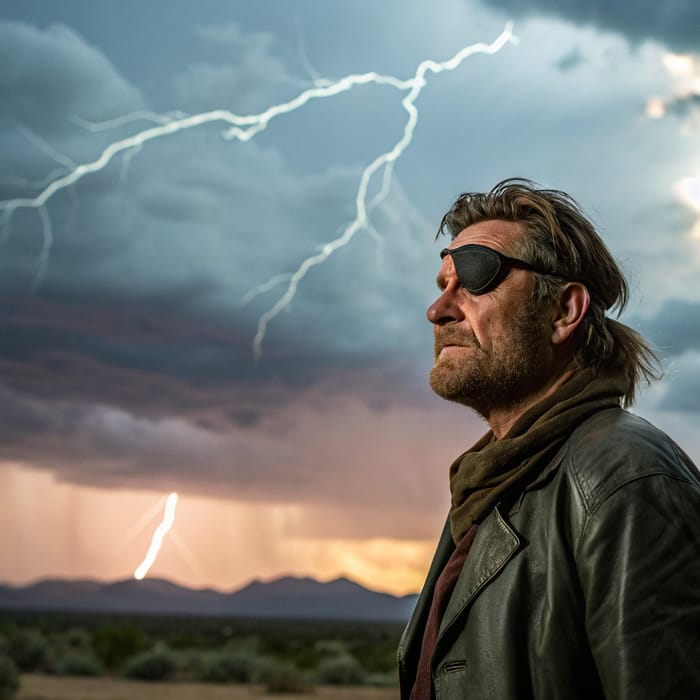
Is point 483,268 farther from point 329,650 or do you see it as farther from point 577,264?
point 329,650

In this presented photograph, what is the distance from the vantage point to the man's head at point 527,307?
3170mm

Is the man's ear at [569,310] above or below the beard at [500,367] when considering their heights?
above

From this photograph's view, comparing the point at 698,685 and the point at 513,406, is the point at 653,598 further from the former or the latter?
the point at 513,406

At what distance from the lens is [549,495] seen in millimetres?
2656

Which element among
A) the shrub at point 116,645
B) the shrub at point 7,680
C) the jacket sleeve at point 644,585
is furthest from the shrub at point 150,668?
the jacket sleeve at point 644,585

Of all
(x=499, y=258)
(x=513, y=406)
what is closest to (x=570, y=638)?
(x=513, y=406)

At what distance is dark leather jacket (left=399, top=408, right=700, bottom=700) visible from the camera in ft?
7.54

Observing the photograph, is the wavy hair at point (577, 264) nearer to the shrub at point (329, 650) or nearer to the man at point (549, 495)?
the man at point (549, 495)

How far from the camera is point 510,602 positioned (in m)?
2.53

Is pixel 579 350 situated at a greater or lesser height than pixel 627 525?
greater

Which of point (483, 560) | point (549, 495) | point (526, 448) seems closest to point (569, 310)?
point (526, 448)

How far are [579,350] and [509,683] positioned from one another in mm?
1138

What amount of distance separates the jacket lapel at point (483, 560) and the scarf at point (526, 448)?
11 centimetres

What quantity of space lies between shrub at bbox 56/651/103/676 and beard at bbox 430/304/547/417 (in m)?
27.7
